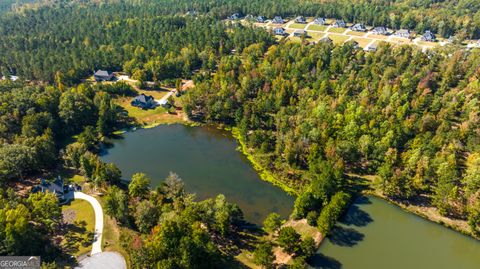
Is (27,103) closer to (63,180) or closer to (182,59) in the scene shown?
(63,180)

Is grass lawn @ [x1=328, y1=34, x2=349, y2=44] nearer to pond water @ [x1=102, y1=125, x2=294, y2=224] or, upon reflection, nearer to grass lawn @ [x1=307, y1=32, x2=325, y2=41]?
grass lawn @ [x1=307, y1=32, x2=325, y2=41]

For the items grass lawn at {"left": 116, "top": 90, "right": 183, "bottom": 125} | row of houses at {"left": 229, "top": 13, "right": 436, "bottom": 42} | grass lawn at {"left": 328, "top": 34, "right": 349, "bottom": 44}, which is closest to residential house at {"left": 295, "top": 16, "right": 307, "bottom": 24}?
row of houses at {"left": 229, "top": 13, "right": 436, "bottom": 42}

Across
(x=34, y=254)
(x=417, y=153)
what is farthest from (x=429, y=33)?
(x=34, y=254)

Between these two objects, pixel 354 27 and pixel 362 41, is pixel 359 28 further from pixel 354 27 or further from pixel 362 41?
pixel 362 41

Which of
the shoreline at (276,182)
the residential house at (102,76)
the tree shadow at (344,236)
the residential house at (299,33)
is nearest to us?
the tree shadow at (344,236)

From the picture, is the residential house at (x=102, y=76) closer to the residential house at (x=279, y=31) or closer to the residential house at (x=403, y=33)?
the residential house at (x=279, y=31)

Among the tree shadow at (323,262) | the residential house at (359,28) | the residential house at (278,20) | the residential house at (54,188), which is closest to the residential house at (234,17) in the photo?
the residential house at (278,20)
